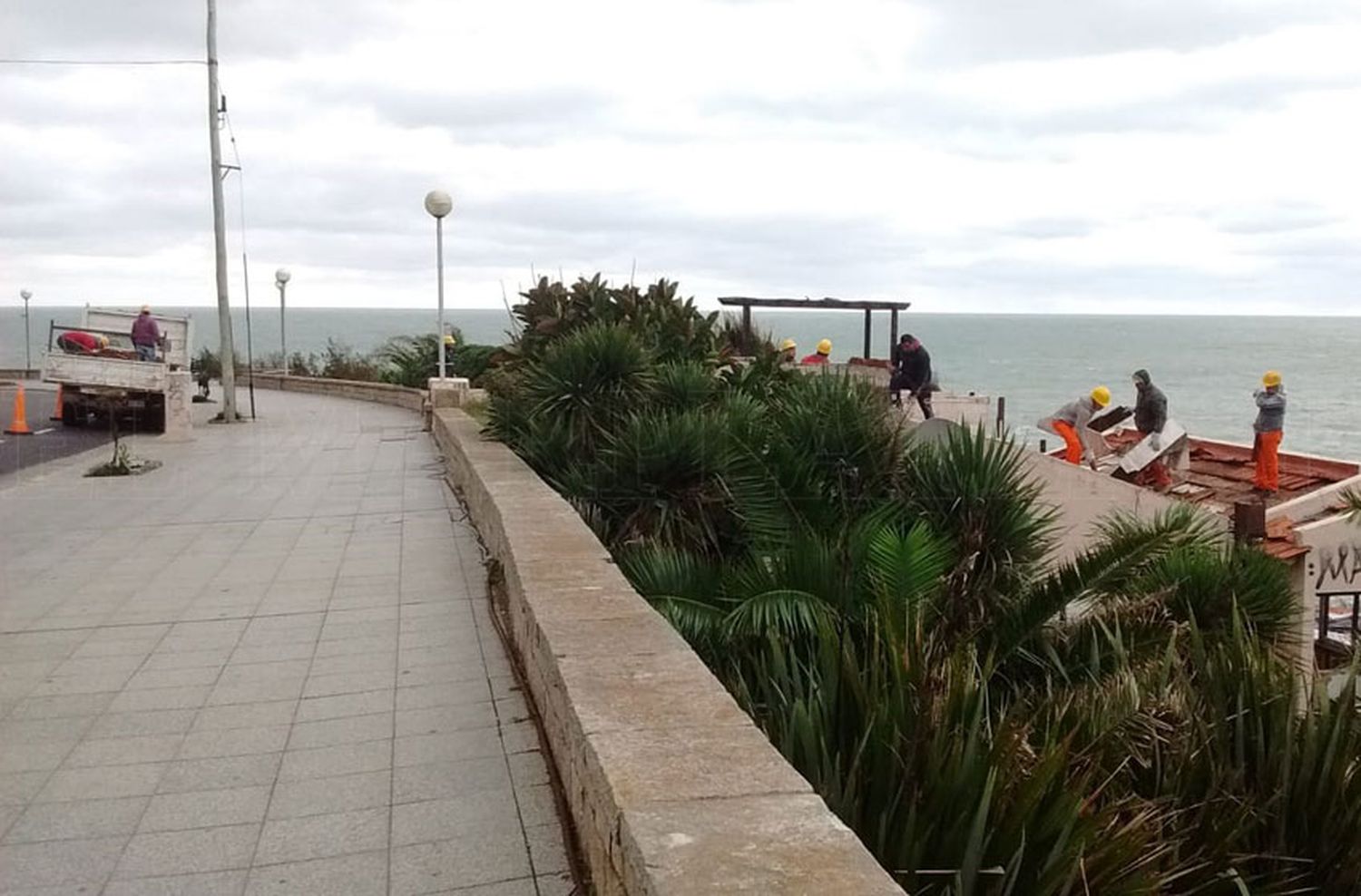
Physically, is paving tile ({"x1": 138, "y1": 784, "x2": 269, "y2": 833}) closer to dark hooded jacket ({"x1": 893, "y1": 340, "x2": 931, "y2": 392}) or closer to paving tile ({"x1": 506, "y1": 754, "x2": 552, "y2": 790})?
paving tile ({"x1": 506, "y1": 754, "x2": 552, "y2": 790})

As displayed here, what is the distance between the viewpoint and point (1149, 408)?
19484 millimetres

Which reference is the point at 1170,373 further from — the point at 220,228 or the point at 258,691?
the point at 258,691

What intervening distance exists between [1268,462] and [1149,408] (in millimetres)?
1887

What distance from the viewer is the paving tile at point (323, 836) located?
3.78 metres

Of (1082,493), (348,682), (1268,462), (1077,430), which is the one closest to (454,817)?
(348,682)

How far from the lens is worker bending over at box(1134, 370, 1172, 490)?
18938 millimetres

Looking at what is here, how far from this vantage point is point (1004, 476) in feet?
23.9

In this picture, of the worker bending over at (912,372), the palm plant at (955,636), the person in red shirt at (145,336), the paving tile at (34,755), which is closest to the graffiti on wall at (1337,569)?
the worker bending over at (912,372)

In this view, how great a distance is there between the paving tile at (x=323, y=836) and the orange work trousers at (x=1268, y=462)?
A: 57.1ft

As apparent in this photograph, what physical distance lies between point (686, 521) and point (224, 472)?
24.9ft

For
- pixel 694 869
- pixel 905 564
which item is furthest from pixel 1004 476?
pixel 694 869

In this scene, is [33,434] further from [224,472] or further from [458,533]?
[458,533]

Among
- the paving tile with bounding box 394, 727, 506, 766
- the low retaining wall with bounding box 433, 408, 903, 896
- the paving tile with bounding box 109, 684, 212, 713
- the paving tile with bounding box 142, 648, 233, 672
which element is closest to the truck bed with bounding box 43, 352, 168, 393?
the paving tile with bounding box 142, 648, 233, 672

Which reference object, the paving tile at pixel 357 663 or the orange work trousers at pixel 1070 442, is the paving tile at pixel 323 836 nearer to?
the paving tile at pixel 357 663
